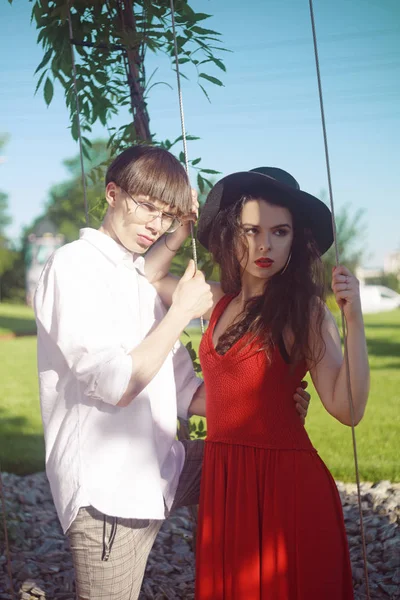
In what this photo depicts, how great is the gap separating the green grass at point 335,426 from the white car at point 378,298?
16.9 metres

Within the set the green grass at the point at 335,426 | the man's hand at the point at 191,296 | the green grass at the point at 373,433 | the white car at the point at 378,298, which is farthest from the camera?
the white car at the point at 378,298

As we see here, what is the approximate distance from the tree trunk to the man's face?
33.5 inches

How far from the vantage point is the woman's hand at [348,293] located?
1649mm

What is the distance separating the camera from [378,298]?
3156cm

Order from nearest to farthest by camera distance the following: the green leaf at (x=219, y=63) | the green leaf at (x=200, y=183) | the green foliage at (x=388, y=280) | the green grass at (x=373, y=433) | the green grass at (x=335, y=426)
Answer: the green leaf at (x=219, y=63) < the green leaf at (x=200, y=183) < the green grass at (x=373, y=433) < the green grass at (x=335, y=426) < the green foliage at (x=388, y=280)

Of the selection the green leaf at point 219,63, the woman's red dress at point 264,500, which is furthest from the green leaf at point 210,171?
the woman's red dress at point 264,500

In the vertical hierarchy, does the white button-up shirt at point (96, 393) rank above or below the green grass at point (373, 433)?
above

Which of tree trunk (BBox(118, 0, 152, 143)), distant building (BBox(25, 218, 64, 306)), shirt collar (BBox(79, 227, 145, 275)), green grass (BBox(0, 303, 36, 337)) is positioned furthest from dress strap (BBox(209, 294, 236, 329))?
distant building (BBox(25, 218, 64, 306))

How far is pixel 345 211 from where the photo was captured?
19.4m

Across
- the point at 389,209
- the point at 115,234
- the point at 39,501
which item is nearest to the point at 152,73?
the point at 115,234

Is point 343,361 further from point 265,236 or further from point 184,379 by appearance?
point 184,379

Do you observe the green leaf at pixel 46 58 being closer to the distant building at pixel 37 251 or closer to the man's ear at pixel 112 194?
the man's ear at pixel 112 194

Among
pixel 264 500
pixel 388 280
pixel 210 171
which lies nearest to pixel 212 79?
pixel 210 171

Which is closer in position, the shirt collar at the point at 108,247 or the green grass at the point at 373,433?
the shirt collar at the point at 108,247
